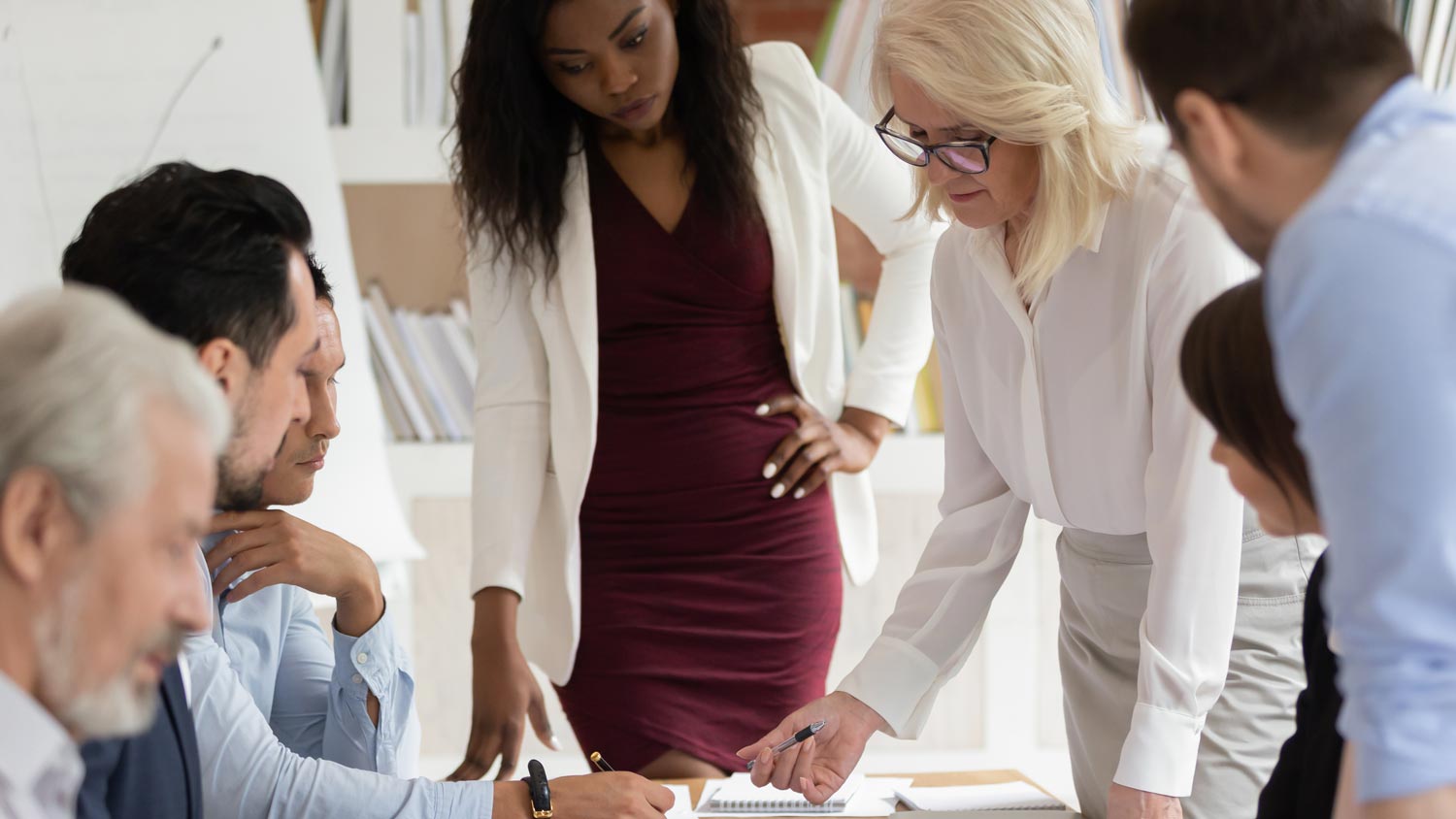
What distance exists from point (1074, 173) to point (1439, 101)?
2.08 feet

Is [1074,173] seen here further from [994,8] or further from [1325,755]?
[1325,755]

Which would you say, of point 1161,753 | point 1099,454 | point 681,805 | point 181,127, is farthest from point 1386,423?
point 181,127

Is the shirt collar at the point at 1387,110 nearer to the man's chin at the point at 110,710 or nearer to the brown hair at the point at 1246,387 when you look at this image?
the brown hair at the point at 1246,387

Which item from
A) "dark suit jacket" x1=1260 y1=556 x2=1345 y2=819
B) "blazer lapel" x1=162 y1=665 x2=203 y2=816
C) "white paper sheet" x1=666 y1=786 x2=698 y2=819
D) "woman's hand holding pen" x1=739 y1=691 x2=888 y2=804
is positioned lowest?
"white paper sheet" x1=666 y1=786 x2=698 y2=819

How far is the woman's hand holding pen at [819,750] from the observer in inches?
60.5

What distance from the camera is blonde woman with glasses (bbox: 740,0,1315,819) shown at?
1384 mm

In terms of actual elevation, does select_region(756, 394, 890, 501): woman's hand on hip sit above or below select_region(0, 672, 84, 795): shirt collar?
below

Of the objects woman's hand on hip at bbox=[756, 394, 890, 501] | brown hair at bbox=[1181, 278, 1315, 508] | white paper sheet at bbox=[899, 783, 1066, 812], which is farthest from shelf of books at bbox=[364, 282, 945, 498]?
brown hair at bbox=[1181, 278, 1315, 508]

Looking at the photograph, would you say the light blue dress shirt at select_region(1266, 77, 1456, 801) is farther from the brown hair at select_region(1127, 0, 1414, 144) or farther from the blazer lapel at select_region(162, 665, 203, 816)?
the blazer lapel at select_region(162, 665, 203, 816)

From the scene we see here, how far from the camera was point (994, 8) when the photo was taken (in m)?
1.41

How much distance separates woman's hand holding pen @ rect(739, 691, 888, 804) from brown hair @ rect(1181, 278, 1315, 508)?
708 millimetres

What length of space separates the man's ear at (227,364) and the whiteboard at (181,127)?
136cm

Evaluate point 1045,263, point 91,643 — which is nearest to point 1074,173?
point 1045,263

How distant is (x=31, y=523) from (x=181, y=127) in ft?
6.33
